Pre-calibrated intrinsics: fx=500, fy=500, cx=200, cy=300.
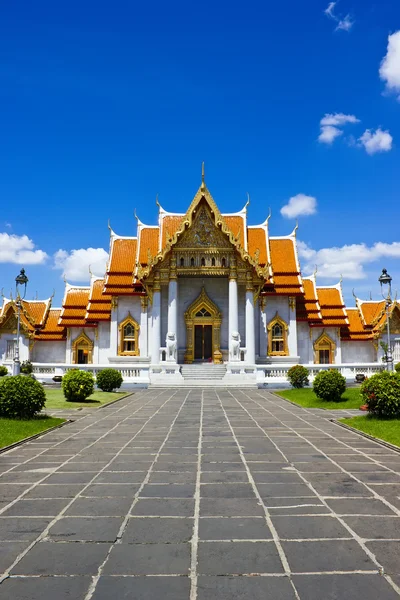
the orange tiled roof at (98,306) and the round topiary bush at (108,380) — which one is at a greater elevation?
→ the orange tiled roof at (98,306)

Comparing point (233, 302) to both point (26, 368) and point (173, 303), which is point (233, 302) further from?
point (26, 368)

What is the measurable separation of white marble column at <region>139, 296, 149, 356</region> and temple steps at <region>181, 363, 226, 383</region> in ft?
14.4

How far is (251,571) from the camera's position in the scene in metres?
4.04

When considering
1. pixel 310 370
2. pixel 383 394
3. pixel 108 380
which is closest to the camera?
pixel 383 394

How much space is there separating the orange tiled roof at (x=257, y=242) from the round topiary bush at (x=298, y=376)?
445 inches

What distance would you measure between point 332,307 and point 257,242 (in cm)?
754

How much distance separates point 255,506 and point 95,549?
2.01 meters

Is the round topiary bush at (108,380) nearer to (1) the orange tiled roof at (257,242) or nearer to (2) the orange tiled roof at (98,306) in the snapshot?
(2) the orange tiled roof at (98,306)

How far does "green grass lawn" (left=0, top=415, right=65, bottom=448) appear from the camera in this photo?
1014cm

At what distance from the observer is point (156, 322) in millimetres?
30906

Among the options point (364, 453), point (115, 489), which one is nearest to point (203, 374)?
point (364, 453)

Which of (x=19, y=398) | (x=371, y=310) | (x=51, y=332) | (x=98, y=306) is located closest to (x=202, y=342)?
(x=98, y=306)

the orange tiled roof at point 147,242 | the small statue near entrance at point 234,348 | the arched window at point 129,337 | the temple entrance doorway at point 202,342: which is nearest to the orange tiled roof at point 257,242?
the temple entrance doorway at point 202,342

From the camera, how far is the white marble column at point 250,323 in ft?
98.5
